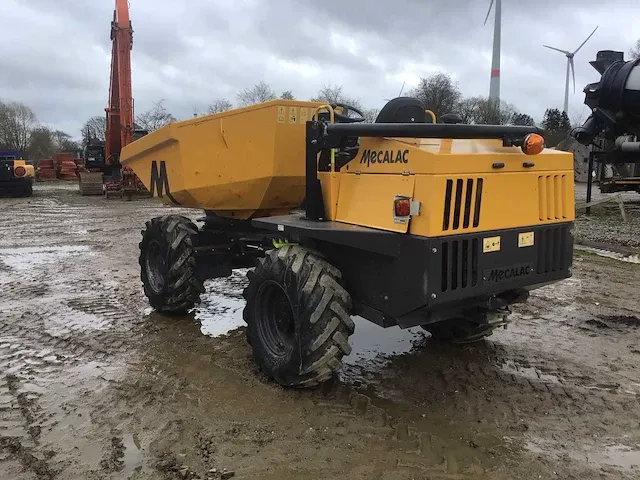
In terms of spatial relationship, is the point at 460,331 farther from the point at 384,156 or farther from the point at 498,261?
the point at 384,156

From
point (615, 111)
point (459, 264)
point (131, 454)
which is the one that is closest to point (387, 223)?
point (459, 264)

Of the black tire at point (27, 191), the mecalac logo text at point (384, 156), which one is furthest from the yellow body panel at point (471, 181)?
the black tire at point (27, 191)

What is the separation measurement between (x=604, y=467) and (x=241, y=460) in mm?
2019

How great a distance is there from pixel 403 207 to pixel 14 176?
21.8 meters

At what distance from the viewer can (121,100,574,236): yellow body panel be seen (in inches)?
133

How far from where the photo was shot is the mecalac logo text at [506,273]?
11.8 ft

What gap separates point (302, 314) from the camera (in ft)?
12.5

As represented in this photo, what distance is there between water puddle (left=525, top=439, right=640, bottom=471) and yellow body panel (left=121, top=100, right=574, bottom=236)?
52.5 inches

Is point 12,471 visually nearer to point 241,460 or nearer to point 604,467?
point 241,460

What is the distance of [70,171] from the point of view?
105ft

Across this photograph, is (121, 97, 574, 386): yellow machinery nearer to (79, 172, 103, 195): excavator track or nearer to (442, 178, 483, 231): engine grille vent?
(442, 178, 483, 231): engine grille vent

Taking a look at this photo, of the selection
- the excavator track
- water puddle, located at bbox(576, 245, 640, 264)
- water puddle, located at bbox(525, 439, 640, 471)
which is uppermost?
the excavator track

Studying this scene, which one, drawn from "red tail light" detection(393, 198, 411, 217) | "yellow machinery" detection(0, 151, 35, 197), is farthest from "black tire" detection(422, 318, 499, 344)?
"yellow machinery" detection(0, 151, 35, 197)

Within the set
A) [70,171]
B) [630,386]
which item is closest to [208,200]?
[630,386]
